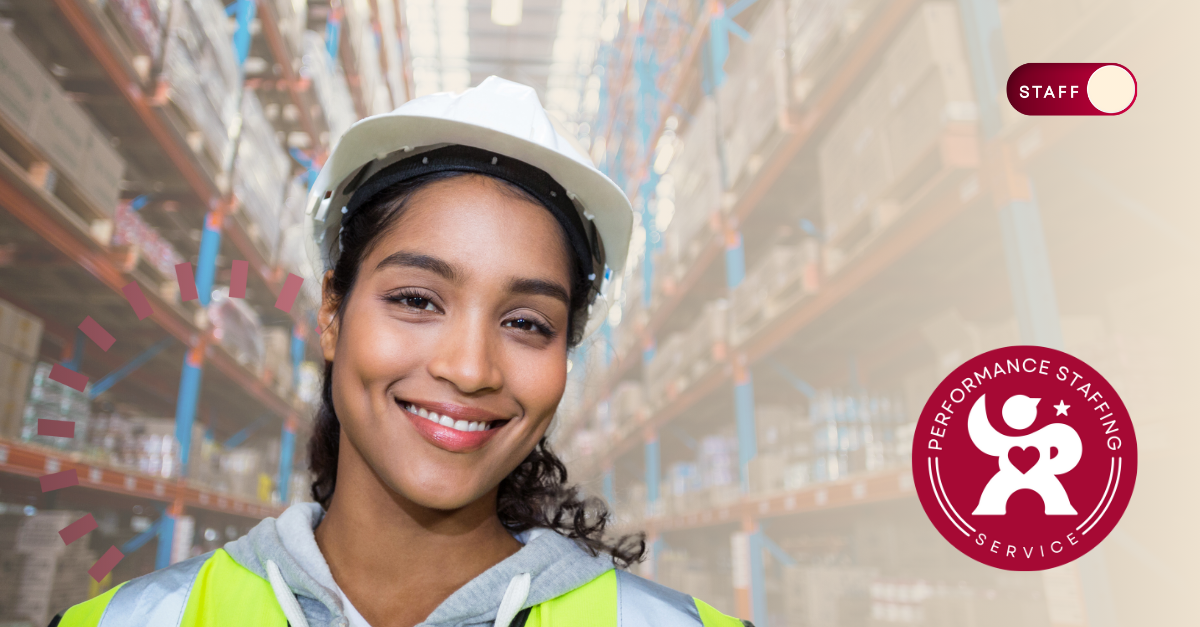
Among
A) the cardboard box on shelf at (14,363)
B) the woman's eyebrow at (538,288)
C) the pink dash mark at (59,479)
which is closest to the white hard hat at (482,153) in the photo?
the woman's eyebrow at (538,288)

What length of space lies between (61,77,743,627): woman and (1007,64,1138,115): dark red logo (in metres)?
1.39

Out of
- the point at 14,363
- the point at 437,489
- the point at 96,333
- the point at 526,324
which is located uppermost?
the point at 96,333

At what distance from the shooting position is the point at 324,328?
3.80ft

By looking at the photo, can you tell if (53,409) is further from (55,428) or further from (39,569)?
(39,569)

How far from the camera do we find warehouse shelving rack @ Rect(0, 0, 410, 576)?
2.59 meters

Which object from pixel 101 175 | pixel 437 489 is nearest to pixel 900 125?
pixel 437 489

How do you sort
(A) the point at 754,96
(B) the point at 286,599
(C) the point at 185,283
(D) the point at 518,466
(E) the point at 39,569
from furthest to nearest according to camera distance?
(C) the point at 185,283
(A) the point at 754,96
(E) the point at 39,569
(D) the point at 518,466
(B) the point at 286,599

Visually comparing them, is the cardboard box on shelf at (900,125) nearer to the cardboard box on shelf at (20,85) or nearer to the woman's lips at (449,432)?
the woman's lips at (449,432)

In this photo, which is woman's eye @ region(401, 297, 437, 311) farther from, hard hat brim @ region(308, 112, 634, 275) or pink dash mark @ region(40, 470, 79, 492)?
pink dash mark @ region(40, 470, 79, 492)

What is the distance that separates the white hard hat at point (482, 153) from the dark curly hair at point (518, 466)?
0.03 meters

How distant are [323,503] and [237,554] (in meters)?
0.34

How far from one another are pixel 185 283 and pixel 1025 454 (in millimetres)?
4129

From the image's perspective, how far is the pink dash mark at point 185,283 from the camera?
13.1 ft

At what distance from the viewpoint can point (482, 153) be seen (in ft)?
3.46
